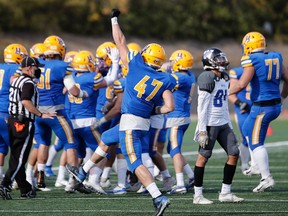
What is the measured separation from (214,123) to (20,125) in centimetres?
246

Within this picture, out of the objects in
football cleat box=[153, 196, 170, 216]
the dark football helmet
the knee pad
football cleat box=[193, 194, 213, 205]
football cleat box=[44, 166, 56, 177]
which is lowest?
football cleat box=[44, 166, 56, 177]

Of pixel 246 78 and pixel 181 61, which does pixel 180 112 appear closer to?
pixel 181 61

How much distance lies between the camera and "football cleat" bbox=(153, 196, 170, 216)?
9391 mm

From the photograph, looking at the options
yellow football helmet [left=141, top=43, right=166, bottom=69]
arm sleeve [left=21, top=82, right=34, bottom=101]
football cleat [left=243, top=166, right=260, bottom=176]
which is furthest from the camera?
football cleat [left=243, top=166, right=260, bottom=176]

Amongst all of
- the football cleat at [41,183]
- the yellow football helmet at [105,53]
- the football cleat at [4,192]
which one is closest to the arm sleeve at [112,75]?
the yellow football helmet at [105,53]

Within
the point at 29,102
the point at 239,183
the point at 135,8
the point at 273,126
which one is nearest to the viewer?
the point at 29,102

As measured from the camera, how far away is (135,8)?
42.1 metres

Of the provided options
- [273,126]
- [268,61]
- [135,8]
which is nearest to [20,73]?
[268,61]

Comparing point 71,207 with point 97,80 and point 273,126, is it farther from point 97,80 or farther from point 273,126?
point 273,126

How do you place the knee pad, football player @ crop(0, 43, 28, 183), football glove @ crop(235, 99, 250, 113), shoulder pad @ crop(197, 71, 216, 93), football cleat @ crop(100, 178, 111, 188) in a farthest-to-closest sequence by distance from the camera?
1. football glove @ crop(235, 99, 250, 113)
2. football cleat @ crop(100, 178, 111, 188)
3. football player @ crop(0, 43, 28, 183)
4. the knee pad
5. shoulder pad @ crop(197, 71, 216, 93)

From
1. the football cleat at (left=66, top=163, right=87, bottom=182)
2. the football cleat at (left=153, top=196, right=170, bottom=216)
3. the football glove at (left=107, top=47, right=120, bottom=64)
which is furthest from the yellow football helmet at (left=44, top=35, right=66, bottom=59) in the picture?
the football cleat at (left=153, top=196, right=170, bottom=216)

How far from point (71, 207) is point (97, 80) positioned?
2653mm

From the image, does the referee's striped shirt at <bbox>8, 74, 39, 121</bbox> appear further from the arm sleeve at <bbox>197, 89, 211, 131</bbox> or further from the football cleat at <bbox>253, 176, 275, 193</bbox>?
the football cleat at <bbox>253, 176, 275, 193</bbox>

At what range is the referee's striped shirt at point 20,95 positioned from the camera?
451 inches
